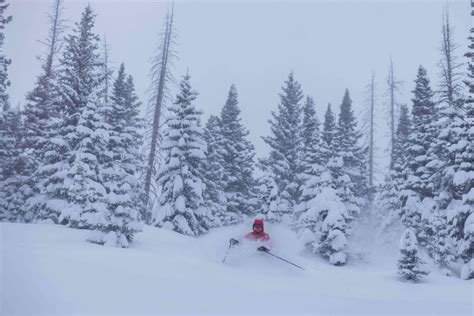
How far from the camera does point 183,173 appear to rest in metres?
24.9

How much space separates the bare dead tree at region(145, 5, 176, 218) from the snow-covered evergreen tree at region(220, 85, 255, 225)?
561 centimetres

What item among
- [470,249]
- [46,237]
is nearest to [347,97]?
[470,249]

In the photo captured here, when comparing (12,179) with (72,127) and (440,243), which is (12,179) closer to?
(72,127)

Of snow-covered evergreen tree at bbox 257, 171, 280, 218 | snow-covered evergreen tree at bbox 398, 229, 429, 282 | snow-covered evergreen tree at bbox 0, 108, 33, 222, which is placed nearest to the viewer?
snow-covered evergreen tree at bbox 398, 229, 429, 282

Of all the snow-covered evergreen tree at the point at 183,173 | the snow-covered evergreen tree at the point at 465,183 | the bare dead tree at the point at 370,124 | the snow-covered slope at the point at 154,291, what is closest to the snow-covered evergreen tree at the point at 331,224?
the snow-covered evergreen tree at the point at 465,183

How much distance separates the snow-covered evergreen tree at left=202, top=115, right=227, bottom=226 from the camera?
30484 millimetres

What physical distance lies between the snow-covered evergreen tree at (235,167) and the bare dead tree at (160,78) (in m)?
5.61

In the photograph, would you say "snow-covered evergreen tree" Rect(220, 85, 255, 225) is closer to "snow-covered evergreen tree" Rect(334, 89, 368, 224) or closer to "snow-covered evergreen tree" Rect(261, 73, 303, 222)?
"snow-covered evergreen tree" Rect(261, 73, 303, 222)

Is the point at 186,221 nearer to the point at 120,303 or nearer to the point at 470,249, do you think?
the point at 470,249

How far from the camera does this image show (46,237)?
13.7 metres

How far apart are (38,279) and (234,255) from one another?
24.7 ft

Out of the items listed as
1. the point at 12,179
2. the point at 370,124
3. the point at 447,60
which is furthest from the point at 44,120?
the point at 370,124

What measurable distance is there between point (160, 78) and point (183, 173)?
11415 mm

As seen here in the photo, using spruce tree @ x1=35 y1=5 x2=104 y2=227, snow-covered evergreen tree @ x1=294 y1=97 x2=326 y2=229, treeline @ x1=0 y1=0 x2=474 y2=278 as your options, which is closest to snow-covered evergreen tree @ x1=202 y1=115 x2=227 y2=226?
treeline @ x1=0 y1=0 x2=474 y2=278
